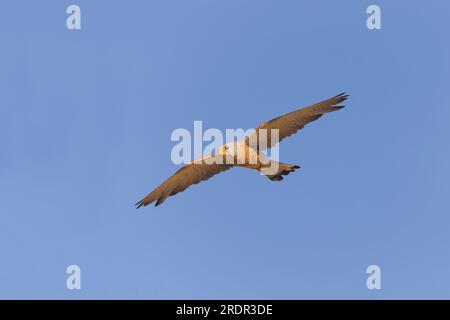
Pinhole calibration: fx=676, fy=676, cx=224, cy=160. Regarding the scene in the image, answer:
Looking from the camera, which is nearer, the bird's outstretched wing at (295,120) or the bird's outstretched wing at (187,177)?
the bird's outstretched wing at (295,120)

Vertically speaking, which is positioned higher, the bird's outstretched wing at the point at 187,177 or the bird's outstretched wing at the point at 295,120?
the bird's outstretched wing at the point at 295,120

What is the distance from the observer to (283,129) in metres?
15.5

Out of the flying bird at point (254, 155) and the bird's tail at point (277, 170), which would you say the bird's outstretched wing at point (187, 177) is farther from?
the bird's tail at point (277, 170)

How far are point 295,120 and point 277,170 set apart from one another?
1.21m

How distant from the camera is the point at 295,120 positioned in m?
15.3

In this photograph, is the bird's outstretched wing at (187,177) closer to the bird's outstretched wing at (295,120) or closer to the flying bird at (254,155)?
the flying bird at (254,155)

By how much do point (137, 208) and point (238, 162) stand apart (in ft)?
8.49

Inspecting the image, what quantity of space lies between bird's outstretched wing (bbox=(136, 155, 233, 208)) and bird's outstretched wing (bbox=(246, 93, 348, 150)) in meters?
1.04

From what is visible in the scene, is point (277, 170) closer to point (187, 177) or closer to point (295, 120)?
point (295, 120)

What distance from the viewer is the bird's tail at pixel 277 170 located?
15164mm

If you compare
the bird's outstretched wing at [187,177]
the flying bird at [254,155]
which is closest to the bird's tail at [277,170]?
the flying bird at [254,155]
